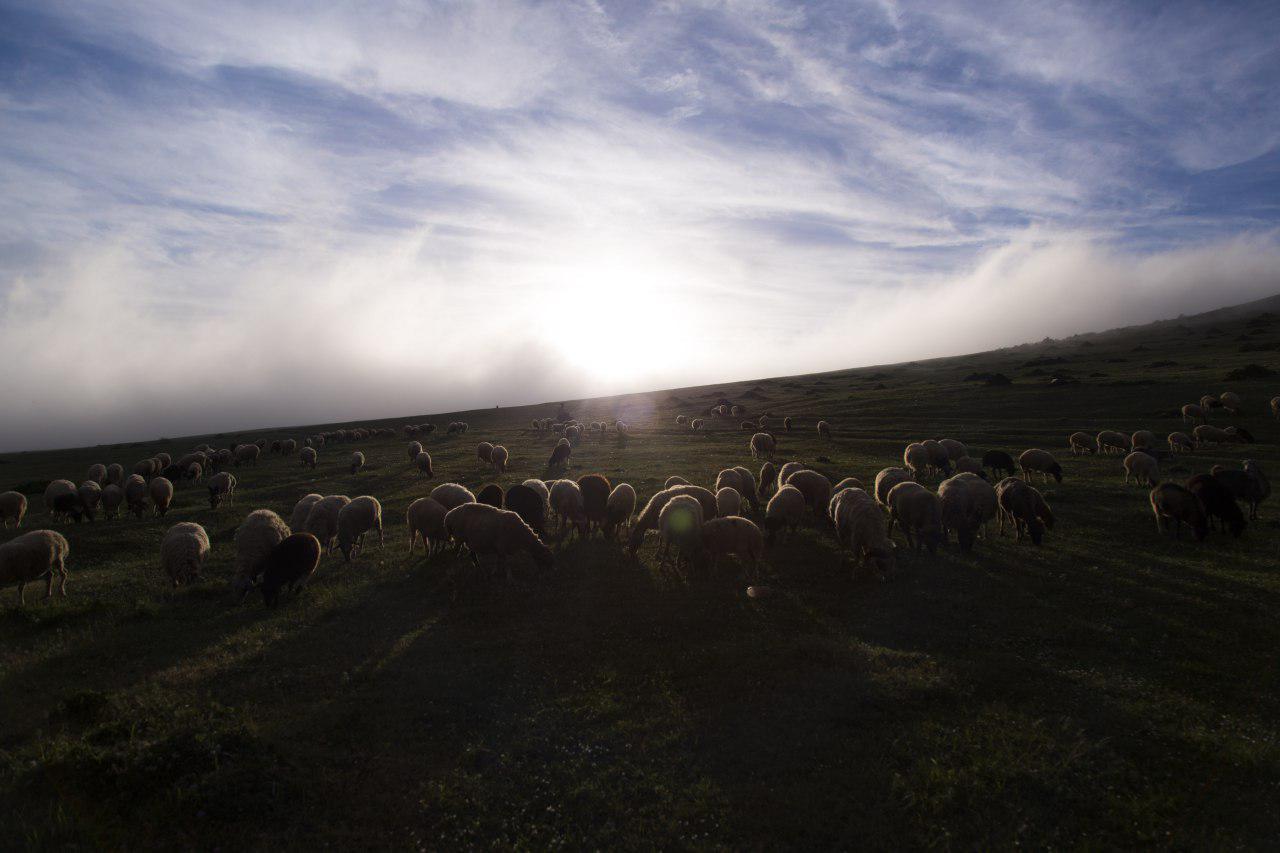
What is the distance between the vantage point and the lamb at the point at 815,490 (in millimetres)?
20797

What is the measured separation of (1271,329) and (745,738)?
122316 mm

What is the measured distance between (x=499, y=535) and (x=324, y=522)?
277 inches

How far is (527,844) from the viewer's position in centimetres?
661

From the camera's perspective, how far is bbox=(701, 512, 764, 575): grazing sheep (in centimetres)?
1603

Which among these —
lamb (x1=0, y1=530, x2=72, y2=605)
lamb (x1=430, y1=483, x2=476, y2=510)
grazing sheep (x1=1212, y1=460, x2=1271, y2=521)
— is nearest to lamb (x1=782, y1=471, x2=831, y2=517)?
lamb (x1=430, y1=483, x2=476, y2=510)

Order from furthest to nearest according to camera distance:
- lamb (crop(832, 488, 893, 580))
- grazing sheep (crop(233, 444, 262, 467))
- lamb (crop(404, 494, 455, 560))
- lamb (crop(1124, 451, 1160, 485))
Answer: grazing sheep (crop(233, 444, 262, 467)), lamb (crop(1124, 451, 1160, 485)), lamb (crop(404, 494, 455, 560)), lamb (crop(832, 488, 893, 580))

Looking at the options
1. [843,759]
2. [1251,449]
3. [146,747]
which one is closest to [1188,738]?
[843,759]

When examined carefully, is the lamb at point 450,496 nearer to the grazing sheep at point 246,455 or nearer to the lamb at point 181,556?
the lamb at point 181,556

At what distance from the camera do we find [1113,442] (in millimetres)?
33906

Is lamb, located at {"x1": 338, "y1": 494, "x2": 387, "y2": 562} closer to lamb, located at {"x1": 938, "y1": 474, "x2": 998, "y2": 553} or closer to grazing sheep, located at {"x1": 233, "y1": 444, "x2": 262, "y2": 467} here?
lamb, located at {"x1": 938, "y1": 474, "x2": 998, "y2": 553}

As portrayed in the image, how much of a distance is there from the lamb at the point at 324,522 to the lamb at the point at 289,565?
3538 mm

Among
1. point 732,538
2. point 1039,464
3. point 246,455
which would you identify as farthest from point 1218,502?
point 246,455

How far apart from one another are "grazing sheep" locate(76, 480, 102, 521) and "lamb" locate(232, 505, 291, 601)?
18.5 meters

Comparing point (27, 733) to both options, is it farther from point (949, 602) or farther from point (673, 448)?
point (673, 448)
